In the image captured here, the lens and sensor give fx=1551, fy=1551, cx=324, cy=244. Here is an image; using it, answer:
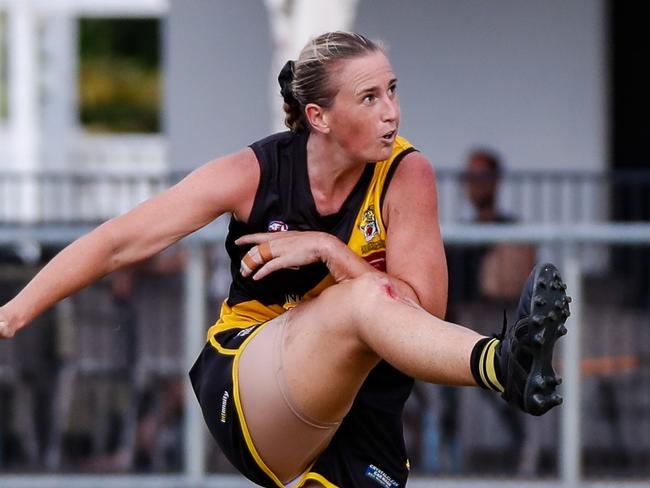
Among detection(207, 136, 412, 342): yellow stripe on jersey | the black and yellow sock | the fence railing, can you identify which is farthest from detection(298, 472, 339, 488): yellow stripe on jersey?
the fence railing

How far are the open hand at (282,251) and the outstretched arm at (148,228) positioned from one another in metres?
0.16

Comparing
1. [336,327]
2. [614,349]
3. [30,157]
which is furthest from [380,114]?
[30,157]

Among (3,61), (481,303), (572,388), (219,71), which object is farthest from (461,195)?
(3,61)

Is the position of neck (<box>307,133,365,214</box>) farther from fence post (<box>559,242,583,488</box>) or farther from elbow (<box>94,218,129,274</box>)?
fence post (<box>559,242,583,488</box>)

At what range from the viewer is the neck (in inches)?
187

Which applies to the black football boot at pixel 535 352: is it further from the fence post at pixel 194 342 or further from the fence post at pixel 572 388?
the fence post at pixel 194 342

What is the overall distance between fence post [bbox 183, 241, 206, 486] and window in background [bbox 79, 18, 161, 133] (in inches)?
743

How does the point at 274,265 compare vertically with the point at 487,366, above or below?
above

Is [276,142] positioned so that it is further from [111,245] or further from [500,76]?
[500,76]

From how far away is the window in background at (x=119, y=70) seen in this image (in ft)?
86.4

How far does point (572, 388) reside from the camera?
24.1 ft

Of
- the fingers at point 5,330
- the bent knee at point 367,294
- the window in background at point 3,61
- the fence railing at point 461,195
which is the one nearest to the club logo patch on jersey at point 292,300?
the bent knee at point 367,294

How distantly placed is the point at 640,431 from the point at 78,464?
2809mm

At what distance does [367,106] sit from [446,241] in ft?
9.13
